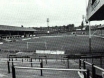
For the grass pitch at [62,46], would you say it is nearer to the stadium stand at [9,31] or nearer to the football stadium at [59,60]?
the football stadium at [59,60]

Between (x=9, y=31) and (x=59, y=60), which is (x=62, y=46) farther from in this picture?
(x=9, y=31)

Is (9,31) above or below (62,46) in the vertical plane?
above

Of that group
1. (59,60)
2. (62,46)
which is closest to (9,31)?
(62,46)

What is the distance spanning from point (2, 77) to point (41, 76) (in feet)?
6.48

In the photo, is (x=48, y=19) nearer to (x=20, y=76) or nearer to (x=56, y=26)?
(x=56, y=26)

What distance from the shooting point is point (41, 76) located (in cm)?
1034

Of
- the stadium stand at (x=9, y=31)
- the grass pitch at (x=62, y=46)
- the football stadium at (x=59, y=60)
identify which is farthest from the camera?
the stadium stand at (x=9, y=31)

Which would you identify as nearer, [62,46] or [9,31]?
[62,46]

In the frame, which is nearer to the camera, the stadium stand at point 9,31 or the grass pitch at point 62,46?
the grass pitch at point 62,46

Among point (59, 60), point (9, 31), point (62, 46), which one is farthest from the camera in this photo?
point (9, 31)

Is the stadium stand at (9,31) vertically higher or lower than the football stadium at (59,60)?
higher

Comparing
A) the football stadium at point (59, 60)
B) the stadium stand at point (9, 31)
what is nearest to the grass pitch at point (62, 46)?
the football stadium at point (59, 60)

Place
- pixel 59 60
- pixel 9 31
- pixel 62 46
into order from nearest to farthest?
pixel 59 60 → pixel 62 46 → pixel 9 31

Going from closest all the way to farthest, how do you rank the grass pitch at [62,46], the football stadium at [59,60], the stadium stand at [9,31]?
the football stadium at [59,60] → the grass pitch at [62,46] → the stadium stand at [9,31]
